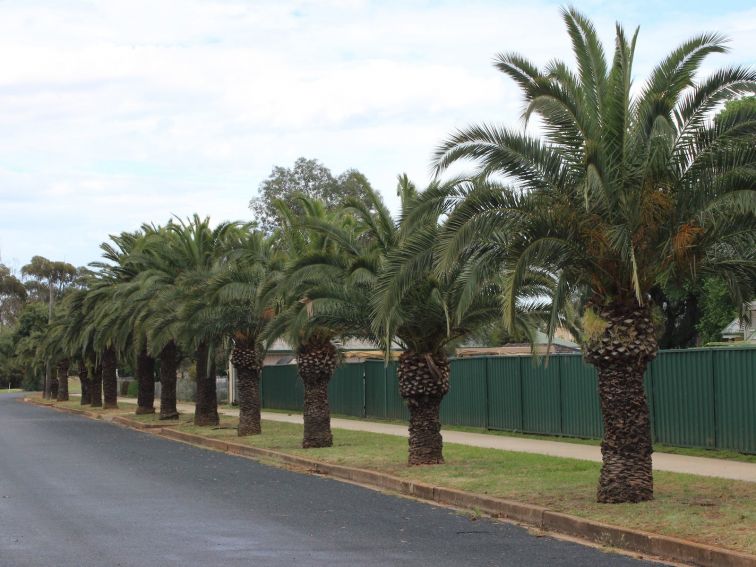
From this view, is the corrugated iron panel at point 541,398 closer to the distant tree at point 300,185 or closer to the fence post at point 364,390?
the fence post at point 364,390

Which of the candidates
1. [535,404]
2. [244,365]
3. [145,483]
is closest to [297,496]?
[145,483]

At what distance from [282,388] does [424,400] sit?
24610 mm

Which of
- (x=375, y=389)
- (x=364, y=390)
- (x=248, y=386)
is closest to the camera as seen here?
(x=248, y=386)

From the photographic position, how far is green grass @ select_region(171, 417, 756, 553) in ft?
34.7

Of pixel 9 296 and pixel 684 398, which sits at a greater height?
pixel 9 296

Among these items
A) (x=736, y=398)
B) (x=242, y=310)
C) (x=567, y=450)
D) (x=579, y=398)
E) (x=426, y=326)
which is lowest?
(x=567, y=450)

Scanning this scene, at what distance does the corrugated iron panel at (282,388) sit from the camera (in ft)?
133

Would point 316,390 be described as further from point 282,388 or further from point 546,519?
point 282,388

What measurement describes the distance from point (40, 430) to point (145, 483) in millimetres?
17756

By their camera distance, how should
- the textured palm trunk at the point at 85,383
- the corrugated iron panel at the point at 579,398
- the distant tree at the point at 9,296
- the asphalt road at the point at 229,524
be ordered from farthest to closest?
the distant tree at the point at 9,296
the textured palm trunk at the point at 85,383
the corrugated iron panel at the point at 579,398
the asphalt road at the point at 229,524

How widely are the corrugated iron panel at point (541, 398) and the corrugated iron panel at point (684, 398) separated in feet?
11.4

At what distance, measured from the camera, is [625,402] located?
41.1 ft

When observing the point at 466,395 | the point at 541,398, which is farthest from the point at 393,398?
the point at 541,398

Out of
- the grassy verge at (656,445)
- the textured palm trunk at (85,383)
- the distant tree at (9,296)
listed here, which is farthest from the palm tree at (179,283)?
the distant tree at (9,296)
